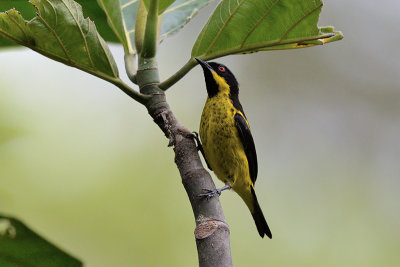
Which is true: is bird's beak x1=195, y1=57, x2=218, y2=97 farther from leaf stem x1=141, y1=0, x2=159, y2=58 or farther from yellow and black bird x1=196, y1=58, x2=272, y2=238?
leaf stem x1=141, y1=0, x2=159, y2=58

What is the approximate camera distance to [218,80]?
3312 millimetres

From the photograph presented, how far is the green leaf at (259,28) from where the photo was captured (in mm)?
1626

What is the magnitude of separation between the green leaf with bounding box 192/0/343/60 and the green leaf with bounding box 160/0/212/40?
336mm

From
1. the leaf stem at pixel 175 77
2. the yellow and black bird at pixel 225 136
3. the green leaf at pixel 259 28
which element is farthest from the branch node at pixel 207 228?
the yellow and black bird at pixel 225 136

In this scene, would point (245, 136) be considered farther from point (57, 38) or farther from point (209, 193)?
point (209, 193)

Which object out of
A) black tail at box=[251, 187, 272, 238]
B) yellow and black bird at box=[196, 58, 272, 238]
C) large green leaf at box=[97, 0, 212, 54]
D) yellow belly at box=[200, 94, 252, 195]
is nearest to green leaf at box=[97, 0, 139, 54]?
large green leaf at box=[97, 0, 212, 54]

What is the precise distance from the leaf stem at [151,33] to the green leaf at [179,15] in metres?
0.44

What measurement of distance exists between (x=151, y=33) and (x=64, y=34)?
10.2 inches

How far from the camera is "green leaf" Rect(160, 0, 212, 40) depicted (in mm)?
2002

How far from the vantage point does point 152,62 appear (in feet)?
5.02

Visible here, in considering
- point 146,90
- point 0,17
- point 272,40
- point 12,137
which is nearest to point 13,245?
point 12,137

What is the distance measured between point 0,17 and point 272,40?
0.87 metres

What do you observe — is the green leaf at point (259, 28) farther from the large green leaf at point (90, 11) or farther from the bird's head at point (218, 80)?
the bird's head at point (218, 80)

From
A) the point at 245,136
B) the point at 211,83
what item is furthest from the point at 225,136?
the point at 211,83
